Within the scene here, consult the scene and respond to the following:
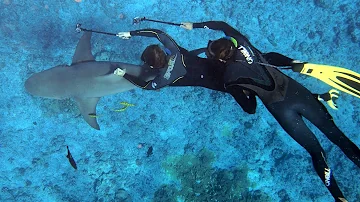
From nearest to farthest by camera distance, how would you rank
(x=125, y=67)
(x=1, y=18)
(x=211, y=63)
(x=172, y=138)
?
(x=211, y=63), (x=125, y=67), (x=1, y=18), (x=172, y=138)

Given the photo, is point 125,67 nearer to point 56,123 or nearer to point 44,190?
point 56,123

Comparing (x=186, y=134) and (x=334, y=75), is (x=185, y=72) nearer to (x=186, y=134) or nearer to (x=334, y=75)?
(x=334, y=75)

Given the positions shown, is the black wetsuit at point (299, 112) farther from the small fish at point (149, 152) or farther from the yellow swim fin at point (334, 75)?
the small fish at point (149, 152)

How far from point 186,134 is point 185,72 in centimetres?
303

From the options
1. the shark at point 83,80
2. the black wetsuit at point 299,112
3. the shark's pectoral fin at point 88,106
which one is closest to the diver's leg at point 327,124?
the black wetsuit at point 299,112

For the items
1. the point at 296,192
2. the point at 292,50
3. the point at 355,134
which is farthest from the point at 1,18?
the point at 355,134

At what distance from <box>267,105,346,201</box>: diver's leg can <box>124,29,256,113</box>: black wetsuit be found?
21.8 inches

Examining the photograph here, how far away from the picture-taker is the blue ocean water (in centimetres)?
776

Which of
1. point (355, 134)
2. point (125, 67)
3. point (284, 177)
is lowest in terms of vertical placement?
point (284, 177)

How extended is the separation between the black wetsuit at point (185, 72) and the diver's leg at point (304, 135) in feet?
1.82

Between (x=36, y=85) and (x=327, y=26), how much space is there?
774 cm

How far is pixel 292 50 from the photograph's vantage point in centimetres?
795

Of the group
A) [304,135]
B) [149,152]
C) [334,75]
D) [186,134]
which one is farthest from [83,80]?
[334,75]

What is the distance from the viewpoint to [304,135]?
5422mm
